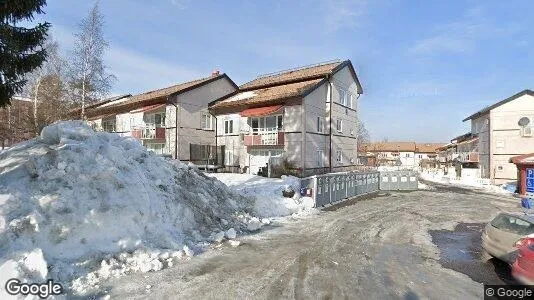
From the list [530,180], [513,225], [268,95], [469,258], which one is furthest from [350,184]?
[530,180]

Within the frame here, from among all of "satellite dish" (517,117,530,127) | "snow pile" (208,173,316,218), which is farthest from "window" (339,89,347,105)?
"satellite dish" (517,117,530,127)

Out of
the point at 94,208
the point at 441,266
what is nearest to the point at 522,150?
the point at 441,266

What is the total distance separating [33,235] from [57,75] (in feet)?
99.0

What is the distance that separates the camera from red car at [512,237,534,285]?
19.7 feet

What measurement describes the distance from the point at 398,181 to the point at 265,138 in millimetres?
11934

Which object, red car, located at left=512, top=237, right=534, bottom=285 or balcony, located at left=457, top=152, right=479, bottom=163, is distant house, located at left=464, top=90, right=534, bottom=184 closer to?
balcony, located at left=457, top=152, right=479, bottom=163

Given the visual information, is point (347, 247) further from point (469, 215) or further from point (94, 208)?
point (469, 215)

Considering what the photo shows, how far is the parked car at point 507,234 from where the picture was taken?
296 inches

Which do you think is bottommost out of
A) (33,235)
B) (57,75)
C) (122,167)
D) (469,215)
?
(469,215)

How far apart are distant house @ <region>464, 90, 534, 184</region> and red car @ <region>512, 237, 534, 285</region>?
34.9 m

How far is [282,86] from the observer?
3172 centimetres

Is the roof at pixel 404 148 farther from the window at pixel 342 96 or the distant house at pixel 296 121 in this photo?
the distant house at pixel 296 121

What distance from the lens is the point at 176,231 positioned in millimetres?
9906

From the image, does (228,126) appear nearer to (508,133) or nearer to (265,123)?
(265,123)
